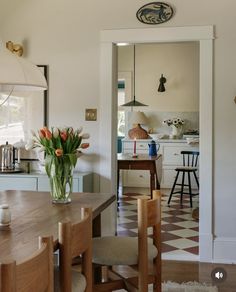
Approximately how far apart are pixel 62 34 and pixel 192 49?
468 centimetres

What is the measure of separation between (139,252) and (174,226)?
3.03 m

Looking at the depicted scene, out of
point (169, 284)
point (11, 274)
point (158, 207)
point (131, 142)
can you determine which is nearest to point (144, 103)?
point (131, 142)

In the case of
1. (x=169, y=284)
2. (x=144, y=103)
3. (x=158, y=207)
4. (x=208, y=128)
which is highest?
(x=144, y=103)

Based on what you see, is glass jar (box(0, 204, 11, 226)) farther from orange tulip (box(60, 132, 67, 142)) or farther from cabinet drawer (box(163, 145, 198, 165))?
cabinet drawer (box(163, 145, 198, 165))

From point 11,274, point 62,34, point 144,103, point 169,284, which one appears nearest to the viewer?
point 11,274

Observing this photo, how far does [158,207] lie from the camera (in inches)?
98.1

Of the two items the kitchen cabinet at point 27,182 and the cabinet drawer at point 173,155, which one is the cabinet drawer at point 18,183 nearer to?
the kitchen cabinet at point 27,182

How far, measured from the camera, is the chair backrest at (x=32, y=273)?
3.73 feet

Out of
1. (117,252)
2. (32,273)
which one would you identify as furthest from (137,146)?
(32,273)

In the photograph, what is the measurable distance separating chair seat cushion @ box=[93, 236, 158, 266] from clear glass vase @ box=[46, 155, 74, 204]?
0.35m

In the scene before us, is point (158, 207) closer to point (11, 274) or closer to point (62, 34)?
point (11, 274)

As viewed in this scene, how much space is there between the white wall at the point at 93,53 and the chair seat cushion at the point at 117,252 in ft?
5.37

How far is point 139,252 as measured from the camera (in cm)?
234

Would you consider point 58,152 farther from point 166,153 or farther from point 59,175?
point 166,153
